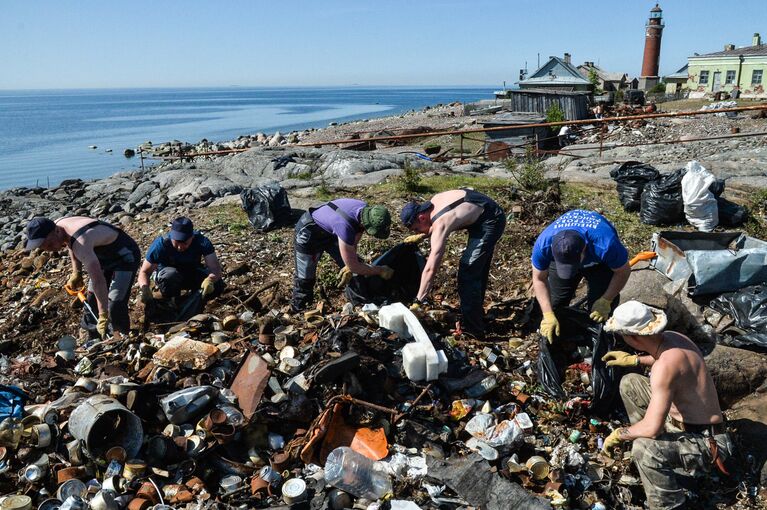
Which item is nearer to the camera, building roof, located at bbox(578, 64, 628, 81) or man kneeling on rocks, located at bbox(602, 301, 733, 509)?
man kneeling on rocks, located at bbox(602, 301, 733, 509)

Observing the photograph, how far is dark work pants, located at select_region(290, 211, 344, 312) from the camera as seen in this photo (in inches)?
196

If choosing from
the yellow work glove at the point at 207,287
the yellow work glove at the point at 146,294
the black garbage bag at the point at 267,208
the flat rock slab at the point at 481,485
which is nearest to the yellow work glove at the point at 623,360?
the flat rock slab at the point at 481,485

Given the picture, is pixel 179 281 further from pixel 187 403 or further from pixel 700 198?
pixel 700 198

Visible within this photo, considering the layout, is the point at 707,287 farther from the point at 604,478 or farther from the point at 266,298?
the point at 266,298

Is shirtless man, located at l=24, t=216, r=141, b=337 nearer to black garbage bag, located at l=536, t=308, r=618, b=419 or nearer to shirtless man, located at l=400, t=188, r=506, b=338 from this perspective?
shirtless man, located at l=400, t=188, r=506, b=338

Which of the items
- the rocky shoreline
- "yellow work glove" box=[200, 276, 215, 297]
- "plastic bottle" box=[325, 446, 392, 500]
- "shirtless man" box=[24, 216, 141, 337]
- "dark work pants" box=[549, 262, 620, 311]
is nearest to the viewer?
"plastic bottle" box=[325, 446, 392, 500]

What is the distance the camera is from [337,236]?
15.7 ft

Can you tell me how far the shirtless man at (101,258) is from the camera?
470cm

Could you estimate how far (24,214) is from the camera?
38.1ft

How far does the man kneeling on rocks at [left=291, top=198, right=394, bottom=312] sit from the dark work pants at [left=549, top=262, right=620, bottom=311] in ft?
4.46

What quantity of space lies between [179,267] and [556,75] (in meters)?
32.5

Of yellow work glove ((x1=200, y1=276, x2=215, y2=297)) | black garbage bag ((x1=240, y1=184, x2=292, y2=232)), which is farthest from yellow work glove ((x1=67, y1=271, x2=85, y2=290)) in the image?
black garbage bag ((x1=240, y1=184, x2=292, y2=232))

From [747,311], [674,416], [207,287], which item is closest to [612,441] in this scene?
[674,416]

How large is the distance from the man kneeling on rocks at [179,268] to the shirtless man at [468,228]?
2072 millimetres
